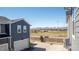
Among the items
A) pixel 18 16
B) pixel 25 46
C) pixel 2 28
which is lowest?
pixel 25 46

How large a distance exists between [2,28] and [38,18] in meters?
4.69

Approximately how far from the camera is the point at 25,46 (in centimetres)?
1145

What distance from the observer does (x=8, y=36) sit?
916 cm
